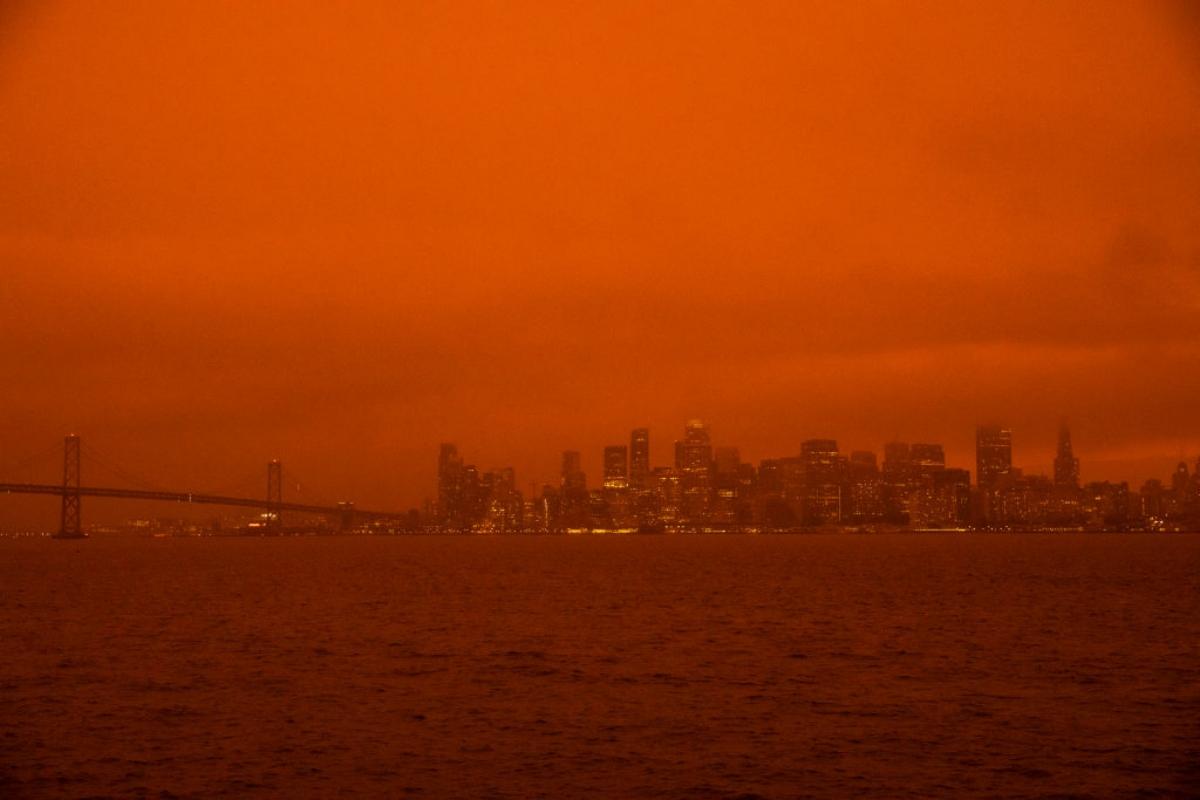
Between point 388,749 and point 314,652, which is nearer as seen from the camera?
point 388,749

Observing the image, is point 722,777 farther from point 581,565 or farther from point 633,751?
point 581,565

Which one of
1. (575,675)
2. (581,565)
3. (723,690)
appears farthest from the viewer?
(581,565)

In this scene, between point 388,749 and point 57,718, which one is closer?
point 388,749

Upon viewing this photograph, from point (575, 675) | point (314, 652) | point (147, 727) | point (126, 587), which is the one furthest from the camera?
point (126, 587)

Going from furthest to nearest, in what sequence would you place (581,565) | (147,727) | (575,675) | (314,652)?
(581,565) → (314,652) → (575,675) → (147,727)

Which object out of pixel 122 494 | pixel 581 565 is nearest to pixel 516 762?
pixel 581 565

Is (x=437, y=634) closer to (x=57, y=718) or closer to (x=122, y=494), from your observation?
(x=57, y=718)

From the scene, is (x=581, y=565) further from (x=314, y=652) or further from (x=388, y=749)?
(x=388, y=749)

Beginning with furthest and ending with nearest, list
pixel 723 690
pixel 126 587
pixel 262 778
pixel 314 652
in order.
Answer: pixel 126 587 < pixel 314 652 < pixel 723 690 < pixel 262 778

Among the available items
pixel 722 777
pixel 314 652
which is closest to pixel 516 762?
pixel 722 777
